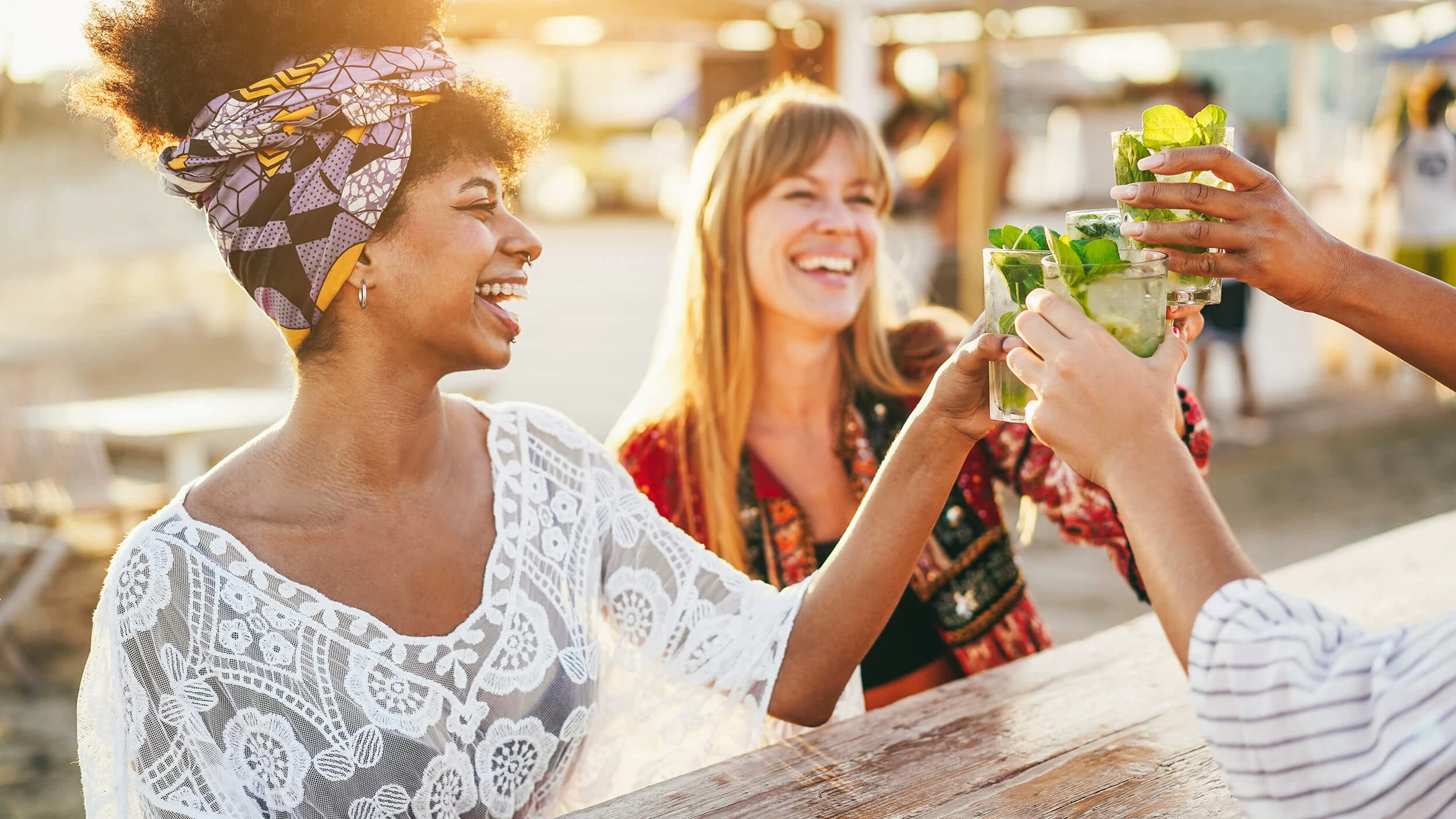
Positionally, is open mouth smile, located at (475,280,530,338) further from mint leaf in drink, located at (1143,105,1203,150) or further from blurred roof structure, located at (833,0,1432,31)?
blurred roof structure, located at (833,0,1432,31)

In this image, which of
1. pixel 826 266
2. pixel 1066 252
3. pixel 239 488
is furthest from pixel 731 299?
pixel 1066 252

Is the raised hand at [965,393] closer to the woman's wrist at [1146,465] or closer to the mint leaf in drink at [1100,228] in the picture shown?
the mint leaf in drink at [1100,228]

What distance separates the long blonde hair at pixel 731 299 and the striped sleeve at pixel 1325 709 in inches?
70.5

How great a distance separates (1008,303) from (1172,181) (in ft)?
0.93

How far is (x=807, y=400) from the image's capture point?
300 centimetres

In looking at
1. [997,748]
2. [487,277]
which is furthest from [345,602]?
[997,748]

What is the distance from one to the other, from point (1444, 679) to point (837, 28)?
712 centimetres

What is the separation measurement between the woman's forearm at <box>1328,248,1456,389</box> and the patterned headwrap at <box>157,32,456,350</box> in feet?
4.49

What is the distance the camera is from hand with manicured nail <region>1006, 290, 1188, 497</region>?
1.18m

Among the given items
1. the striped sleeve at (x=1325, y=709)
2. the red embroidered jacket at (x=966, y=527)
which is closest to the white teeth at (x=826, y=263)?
the red embroidered jacket at (x=966, y=527)

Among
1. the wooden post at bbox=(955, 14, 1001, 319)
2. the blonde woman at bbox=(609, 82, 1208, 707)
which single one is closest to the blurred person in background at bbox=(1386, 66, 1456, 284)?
the wooden post at bbox=(955, 14, 1001, 319)

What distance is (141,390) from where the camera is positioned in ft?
33.7

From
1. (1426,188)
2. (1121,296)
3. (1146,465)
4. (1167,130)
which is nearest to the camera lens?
(1146,465)

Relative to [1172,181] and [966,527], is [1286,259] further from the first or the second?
[966,527]
